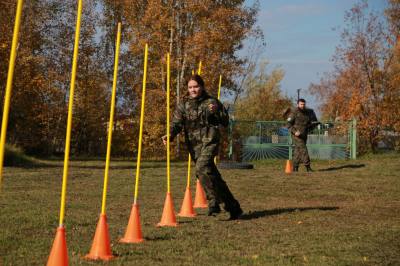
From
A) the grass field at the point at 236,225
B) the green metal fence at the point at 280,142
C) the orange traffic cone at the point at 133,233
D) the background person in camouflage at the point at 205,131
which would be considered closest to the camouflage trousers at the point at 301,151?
the grass field at the point at 236,225

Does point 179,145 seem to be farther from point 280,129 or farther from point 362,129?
point 362,129

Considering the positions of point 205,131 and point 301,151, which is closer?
point 205,131

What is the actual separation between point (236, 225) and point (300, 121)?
11023 mm

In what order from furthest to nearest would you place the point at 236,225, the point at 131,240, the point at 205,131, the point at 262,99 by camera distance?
1. the point at 262,99
2. the point at 205,131
3. the point at 236,225
4. the point at 131,240

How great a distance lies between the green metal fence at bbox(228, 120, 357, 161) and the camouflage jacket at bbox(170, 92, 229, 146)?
20.3 m

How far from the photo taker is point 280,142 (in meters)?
29.3

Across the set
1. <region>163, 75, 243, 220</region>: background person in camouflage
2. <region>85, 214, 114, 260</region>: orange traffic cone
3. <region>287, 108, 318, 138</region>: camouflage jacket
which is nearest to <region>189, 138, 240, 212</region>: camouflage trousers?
<region>163, 75, 243, 220</region>: background person in camouflage

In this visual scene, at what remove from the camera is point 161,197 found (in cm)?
1205

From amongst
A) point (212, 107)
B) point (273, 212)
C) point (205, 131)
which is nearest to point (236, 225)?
point (205, 131)

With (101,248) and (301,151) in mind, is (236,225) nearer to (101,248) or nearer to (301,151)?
(101,248)

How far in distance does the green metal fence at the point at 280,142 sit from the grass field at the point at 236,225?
14.0 metres

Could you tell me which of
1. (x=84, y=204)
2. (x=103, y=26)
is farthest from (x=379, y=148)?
(x=84, y=204)

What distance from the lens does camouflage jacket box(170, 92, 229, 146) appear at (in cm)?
888

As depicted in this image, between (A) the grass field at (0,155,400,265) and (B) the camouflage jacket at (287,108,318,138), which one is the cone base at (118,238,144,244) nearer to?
(A) the grass field at (0,155,400,265)
